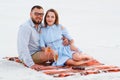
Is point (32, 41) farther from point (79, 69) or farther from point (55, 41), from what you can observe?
point (79, 69)

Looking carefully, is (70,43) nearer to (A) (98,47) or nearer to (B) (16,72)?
(B) (16,72)

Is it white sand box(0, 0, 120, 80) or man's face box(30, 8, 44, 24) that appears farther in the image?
man's face box(30, 8, 44, 24)

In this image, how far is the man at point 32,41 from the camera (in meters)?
4.69

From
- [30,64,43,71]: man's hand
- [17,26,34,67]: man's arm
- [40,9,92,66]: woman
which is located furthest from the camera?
[40,9,92,66]: woman

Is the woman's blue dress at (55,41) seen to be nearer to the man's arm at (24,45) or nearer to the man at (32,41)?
the man at (32,41)

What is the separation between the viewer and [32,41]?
16.0 feet

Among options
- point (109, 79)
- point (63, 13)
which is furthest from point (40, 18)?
point (63, 13)

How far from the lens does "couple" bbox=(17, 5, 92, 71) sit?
474cm

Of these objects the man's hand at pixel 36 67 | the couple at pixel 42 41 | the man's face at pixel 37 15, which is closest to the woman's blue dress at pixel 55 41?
the couple at pixel 42 41

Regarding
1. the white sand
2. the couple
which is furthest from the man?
the white sand

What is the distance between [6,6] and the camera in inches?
434

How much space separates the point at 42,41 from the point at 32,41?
0.11 meters

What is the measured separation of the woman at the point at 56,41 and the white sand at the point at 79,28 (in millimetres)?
415

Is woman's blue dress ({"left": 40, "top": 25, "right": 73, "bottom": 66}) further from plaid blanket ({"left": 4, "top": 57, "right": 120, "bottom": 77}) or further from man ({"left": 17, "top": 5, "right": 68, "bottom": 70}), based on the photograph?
plaid blanket ({"left": 4, "top": 57, "right": 120, "bottom": 77})
